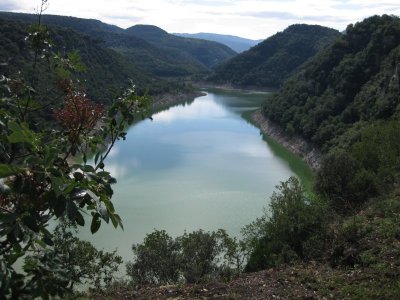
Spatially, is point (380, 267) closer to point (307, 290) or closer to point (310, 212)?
point (307, 290)

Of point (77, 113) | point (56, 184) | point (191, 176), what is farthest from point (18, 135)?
point (191, 176)

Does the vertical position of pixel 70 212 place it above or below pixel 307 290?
above

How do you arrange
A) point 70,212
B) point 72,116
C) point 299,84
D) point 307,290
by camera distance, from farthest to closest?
point 299,84
point 307,290
point 72,116
point 70,212

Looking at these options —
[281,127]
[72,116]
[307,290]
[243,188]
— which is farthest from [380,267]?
[281,127]

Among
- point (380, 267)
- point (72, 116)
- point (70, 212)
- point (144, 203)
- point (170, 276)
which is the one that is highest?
point (72, 116)

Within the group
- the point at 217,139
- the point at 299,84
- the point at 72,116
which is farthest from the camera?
the point at 299,84

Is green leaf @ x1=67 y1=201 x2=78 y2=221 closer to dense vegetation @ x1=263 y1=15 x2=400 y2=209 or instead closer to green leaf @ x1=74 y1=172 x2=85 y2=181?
green leaf @ x1=74 y1=172 x2=85 y2=181

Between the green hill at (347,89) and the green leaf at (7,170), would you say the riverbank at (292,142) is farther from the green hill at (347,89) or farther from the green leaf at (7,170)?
the green leaf at (7,170)

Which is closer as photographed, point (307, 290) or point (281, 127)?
point (307, 290)
